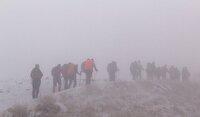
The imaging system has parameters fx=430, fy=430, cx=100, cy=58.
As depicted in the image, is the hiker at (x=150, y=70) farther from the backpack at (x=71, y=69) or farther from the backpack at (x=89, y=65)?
the backpack at (x=71, y=69)

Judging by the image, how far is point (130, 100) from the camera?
2100cm

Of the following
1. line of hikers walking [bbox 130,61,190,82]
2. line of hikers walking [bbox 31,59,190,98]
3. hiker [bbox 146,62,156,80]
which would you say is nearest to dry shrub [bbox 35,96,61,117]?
line of hikers walking [bbox 31,59,190,98]

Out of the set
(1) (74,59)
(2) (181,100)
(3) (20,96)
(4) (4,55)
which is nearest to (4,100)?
(3) (20,96)

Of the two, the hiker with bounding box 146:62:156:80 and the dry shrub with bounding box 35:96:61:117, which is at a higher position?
the hiker with bounding box 146:62:156:80

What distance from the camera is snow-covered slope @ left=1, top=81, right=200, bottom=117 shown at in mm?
17234

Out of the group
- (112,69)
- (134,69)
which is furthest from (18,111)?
(134,69)

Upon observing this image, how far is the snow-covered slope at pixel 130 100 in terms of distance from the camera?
1723 cm

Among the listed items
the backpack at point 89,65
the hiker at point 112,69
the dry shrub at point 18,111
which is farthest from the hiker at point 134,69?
the dry shrub at point 18,111

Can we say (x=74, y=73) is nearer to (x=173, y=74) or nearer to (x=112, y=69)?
(x=112, y=69)

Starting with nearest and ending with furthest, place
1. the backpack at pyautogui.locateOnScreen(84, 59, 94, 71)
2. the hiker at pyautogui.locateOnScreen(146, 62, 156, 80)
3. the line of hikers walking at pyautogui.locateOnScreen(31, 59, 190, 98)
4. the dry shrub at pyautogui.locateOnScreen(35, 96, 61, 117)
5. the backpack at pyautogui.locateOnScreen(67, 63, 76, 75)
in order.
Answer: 1. the dry shrub at pyautogui.locateOnScreen(35, 96, 61, 117)
2. the line of hikers walking at pyautogui.locateOnScreen(31, 59, 190, 98)
3. the backpack at pyautogui.locateOnScreen(67, 63, 76, 75)
4. the backpack at pyautogui.locateOnScreen(84, 59, 94, 71)
5. the hiker at pyautogui.locateOnScreen(146, 62, 156, 80)

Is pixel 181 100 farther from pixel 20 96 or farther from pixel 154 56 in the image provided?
pixel 154 56

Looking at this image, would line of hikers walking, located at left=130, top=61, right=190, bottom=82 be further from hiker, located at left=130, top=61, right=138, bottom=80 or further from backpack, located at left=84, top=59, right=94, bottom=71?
backpack, located at left=84, top=59, right=94, bottom=71

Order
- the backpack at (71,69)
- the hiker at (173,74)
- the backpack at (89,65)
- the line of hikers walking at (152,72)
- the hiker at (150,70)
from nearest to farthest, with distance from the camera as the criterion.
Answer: the backpack at (71,69), the backpack at (89,65), the line of hikers walking at (152,72), the hiker at (150,70), the hiker at (173,74)

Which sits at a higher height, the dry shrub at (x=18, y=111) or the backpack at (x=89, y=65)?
the backpack at (x=89, y=65)
